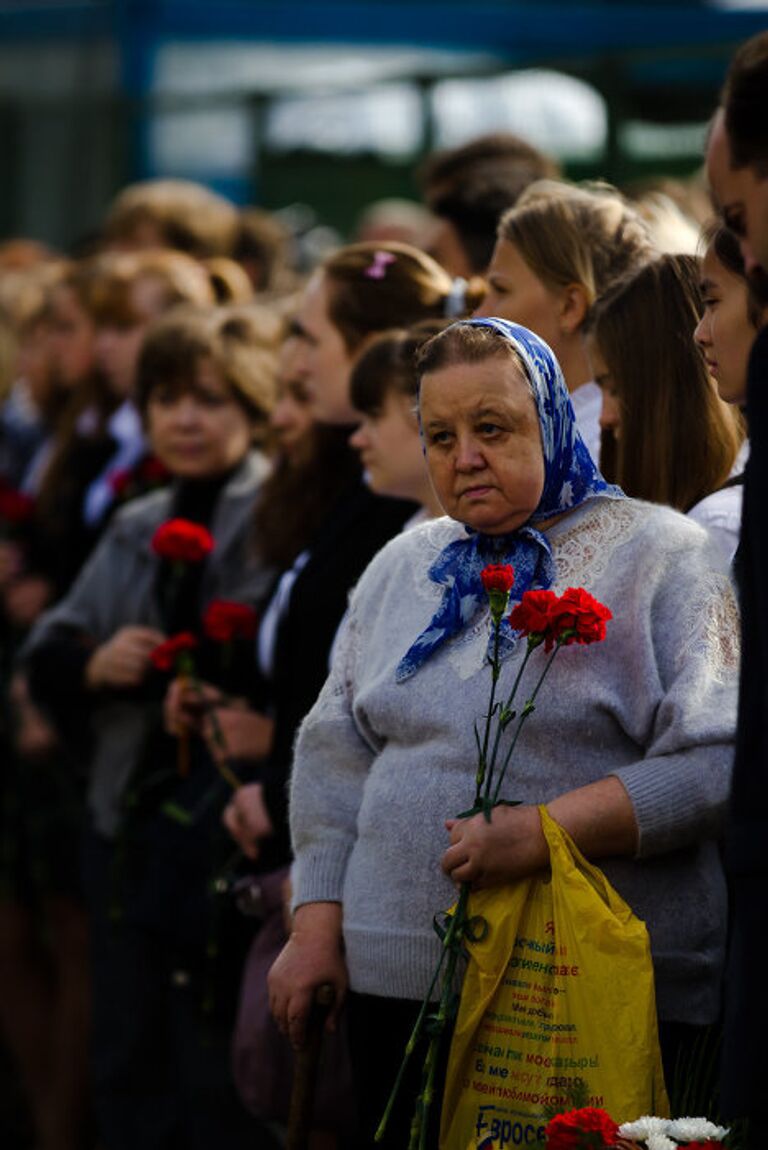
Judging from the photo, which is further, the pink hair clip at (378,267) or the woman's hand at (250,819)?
the pink hair clip at (378,267)

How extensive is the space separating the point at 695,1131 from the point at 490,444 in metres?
1.03

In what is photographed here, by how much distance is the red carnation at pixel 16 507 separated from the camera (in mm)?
6398

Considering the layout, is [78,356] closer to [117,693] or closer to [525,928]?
[117,693]

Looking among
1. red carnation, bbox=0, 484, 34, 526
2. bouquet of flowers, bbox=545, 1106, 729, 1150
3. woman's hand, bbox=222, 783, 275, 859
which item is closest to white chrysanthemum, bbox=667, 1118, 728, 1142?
bouquet of flowers, bbox=545, 1106, 729, 1150

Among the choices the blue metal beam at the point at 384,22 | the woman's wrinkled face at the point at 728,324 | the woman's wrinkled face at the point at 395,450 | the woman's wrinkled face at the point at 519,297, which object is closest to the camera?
the woman's wrinkled face at the point at 728,324

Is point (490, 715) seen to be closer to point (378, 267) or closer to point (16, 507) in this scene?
point (378, 267)

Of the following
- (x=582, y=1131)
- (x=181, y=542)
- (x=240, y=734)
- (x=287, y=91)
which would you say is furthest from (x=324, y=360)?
(x=287, y=91)

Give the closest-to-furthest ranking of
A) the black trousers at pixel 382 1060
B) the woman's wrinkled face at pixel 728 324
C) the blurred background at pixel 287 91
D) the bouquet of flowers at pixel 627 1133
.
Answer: the bouquet of flowers at pixel 627 1133
the woman's wrinkled face at pixel 728 324
the black trousers at pixel 382 1060
the blurred background at pixel 287 91

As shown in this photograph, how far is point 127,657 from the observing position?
4980mm

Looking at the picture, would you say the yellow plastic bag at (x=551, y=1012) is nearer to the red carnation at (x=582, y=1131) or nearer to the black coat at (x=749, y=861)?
the red carnation at (x=582, y=1131)

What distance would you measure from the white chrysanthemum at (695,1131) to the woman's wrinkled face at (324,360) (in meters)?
2.07

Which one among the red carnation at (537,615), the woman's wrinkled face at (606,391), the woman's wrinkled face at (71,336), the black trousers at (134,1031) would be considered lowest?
the black trousers at (134,1031)

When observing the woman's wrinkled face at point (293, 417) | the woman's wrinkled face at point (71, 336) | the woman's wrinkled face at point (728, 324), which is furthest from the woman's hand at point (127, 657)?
the woman's wrinkled face at point (728, 324)

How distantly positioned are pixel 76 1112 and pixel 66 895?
657mm
